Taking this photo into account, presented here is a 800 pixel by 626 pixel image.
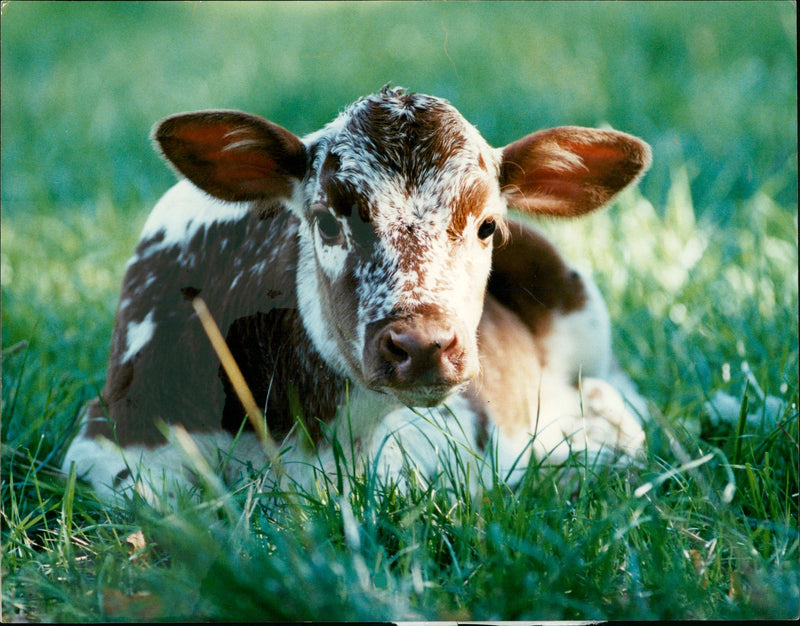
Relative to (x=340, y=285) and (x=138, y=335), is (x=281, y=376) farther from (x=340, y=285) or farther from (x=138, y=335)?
→ (x=138, y=335)

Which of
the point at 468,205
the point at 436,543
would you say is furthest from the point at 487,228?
the point at 436,543

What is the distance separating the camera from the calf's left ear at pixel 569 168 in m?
2.81

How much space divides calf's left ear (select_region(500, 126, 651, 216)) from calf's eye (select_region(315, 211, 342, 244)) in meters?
0.52

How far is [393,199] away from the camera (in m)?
2.52

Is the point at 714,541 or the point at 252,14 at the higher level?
the point at 252,14

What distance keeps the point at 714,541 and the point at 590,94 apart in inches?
64.5

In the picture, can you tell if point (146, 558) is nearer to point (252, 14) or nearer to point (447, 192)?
point (447, 192)

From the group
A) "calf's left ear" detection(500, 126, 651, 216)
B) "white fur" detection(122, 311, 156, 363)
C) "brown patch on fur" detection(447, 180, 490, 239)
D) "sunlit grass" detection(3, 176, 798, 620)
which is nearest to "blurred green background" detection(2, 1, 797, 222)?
"calf's left ear" detection(500, 126, 651, 216)

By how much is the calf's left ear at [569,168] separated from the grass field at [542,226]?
0.13 metres

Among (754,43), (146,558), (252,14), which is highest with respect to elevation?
(252,14)

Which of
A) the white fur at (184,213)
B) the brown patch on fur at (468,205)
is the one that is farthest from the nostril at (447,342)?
the white fur at (184,213)

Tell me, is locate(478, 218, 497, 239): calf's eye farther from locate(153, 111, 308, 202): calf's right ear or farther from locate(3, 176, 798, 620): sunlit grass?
locate(3, 176, 798, 620): sunlit grass

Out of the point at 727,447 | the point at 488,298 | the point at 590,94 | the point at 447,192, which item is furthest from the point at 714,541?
the point at 590,94

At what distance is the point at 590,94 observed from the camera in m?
3.39
